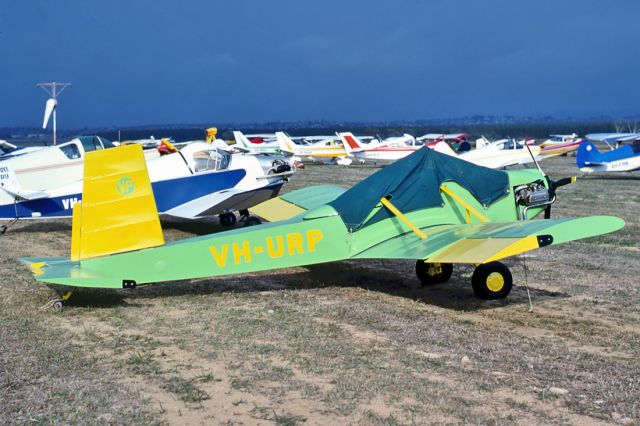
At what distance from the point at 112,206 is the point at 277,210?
3.85 metres

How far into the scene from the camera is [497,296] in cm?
738

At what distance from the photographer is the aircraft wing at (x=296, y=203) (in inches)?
397

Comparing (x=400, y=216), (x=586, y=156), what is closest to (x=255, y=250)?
(x=400, y=216)

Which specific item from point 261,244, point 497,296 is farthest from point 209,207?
point 497,296

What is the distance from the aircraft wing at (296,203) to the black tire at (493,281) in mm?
3132

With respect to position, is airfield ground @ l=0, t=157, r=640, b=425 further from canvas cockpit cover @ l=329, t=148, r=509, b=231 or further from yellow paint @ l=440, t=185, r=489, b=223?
canvas cockpit cover @ l=329, t=148, r=509, b=231

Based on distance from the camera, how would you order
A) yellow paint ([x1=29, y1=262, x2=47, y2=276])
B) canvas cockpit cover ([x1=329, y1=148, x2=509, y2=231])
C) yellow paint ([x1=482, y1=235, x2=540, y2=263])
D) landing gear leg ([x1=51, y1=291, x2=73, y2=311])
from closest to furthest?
yellow paint ([x1=482, y1=235, x2=540, y2=263]) < yellow paint ([x1=29, y1=262, x2=47, y2=276]) < landing gear leg ([x1=51, y1=291, x2=73, y2=311]) < canvas cockpit cover ([x1=329, y1=148, x2=509, y2=231])

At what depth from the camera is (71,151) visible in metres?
14.2

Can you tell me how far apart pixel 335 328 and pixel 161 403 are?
215 cm

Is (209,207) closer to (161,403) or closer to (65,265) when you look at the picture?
(65,265)

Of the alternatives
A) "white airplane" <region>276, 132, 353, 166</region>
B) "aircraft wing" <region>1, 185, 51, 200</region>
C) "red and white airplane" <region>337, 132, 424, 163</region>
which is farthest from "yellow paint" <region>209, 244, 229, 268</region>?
"white airplane" <region>276, 132, 353, 166</region>

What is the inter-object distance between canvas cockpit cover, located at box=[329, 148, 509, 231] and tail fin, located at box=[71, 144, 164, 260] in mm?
2118

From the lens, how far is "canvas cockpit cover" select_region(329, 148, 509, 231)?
25.7 feet

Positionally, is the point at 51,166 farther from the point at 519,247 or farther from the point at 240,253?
the point at 519,247
